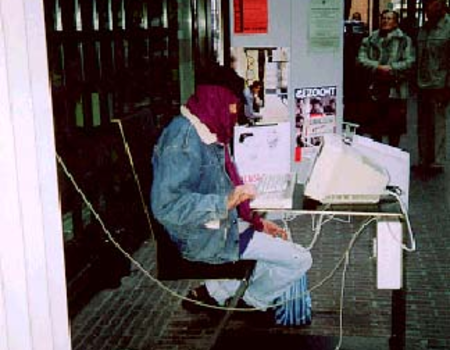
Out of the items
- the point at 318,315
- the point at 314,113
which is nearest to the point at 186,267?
the point at 318,315

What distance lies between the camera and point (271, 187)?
3.46 metres

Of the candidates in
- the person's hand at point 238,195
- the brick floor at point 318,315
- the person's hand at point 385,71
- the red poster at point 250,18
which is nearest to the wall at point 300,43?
the red poster at point 250,18

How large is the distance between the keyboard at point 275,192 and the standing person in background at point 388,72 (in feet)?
12.5

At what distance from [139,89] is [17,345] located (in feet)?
14.5

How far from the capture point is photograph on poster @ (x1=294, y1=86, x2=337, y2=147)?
5367 mm

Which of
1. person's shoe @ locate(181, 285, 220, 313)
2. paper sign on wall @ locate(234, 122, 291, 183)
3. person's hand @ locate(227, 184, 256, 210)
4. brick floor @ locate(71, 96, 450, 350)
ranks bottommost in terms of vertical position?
brick floor @ locate(71, 96, 450, 350)

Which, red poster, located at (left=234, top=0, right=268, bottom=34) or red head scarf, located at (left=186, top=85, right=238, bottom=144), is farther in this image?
red poster, located at (left=234, top=0, right=268, bottom=34)

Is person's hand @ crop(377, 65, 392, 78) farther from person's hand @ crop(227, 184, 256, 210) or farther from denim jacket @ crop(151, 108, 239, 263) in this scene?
person's hand @ crop(227, 184, 256, 210)

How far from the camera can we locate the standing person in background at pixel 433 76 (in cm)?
697

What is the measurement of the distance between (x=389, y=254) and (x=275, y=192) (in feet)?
1.86

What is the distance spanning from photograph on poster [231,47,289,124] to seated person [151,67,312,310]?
5.63ft

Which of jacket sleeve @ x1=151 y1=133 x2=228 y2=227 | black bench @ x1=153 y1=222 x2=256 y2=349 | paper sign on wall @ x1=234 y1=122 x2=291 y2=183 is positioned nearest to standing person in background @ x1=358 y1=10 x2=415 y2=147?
paper sign on wall @ x1=234 y1=122 x2=291 y2=183

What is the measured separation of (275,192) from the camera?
338 cm

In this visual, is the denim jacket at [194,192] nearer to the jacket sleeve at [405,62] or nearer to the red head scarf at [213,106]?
→ the red head scarf at [213,106]
